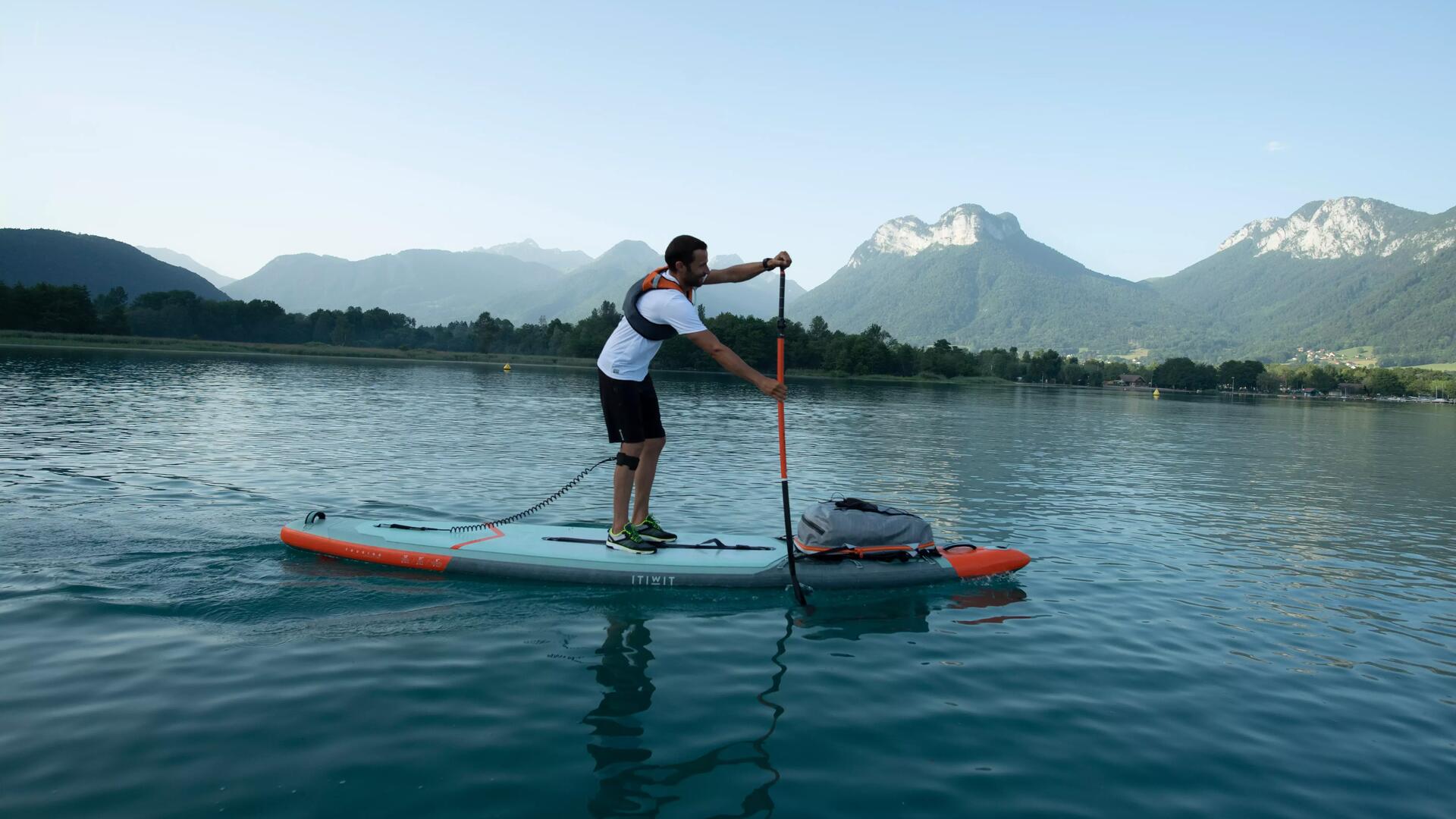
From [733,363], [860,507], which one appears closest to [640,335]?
[733,363]

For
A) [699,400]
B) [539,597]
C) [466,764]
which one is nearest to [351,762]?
[466,764]

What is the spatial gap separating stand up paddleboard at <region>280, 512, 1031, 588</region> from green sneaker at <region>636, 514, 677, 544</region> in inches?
3.8

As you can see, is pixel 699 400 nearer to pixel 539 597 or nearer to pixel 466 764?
pixel 539 597

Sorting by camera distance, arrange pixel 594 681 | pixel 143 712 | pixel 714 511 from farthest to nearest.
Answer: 1. pixel 714 511
2. pixel 594 681
3. pixel 143 712

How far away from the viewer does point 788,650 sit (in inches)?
295

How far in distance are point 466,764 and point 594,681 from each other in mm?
1572

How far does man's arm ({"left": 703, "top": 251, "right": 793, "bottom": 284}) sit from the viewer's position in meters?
8.79

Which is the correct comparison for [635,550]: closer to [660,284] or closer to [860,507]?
[860,507]

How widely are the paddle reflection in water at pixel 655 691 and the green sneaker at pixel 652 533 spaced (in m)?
1.38

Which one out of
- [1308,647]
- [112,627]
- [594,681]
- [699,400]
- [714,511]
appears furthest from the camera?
[699,400]

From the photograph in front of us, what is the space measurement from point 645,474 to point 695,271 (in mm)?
2423

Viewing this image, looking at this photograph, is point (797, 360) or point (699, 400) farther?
point (797, 360)

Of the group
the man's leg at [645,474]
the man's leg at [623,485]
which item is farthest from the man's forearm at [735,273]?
the man's leg at [623,485]

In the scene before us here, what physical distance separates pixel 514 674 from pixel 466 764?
1532mm
